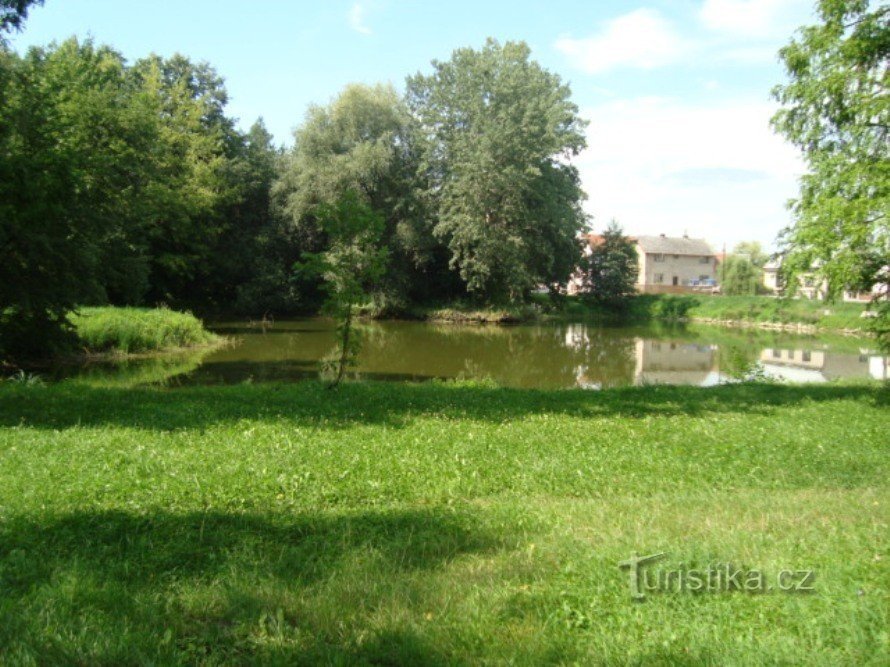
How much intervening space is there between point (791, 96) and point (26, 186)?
48.4 ft

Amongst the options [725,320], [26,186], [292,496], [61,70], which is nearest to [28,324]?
[26,186]

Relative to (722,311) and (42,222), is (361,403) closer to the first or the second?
(42,222)

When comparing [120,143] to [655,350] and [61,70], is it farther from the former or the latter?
[655,350]

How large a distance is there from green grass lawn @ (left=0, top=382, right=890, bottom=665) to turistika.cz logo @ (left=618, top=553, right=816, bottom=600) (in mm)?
55

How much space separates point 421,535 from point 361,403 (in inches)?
254

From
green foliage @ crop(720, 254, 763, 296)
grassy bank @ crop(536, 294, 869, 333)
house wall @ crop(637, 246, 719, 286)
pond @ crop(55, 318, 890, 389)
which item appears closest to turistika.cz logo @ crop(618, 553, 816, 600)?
pond @ crop(55, 318, 890, 389)

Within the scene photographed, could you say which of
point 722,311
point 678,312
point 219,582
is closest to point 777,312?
point 722,311

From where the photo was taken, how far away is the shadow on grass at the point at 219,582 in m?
3.31

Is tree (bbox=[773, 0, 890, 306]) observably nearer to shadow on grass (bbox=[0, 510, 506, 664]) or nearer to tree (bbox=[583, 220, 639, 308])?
shadow on grass (bbox=[0, 510, 506, 664])

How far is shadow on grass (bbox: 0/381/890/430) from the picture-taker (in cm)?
985

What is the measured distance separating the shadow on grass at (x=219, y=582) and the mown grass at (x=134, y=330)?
17162mm

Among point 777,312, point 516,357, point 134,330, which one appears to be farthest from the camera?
point 777,312

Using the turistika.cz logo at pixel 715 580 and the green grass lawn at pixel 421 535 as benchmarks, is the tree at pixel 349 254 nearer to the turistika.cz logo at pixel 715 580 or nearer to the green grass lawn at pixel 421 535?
the green grass lawn at pixel 421 535

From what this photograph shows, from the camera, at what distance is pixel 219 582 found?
419 centimetres
